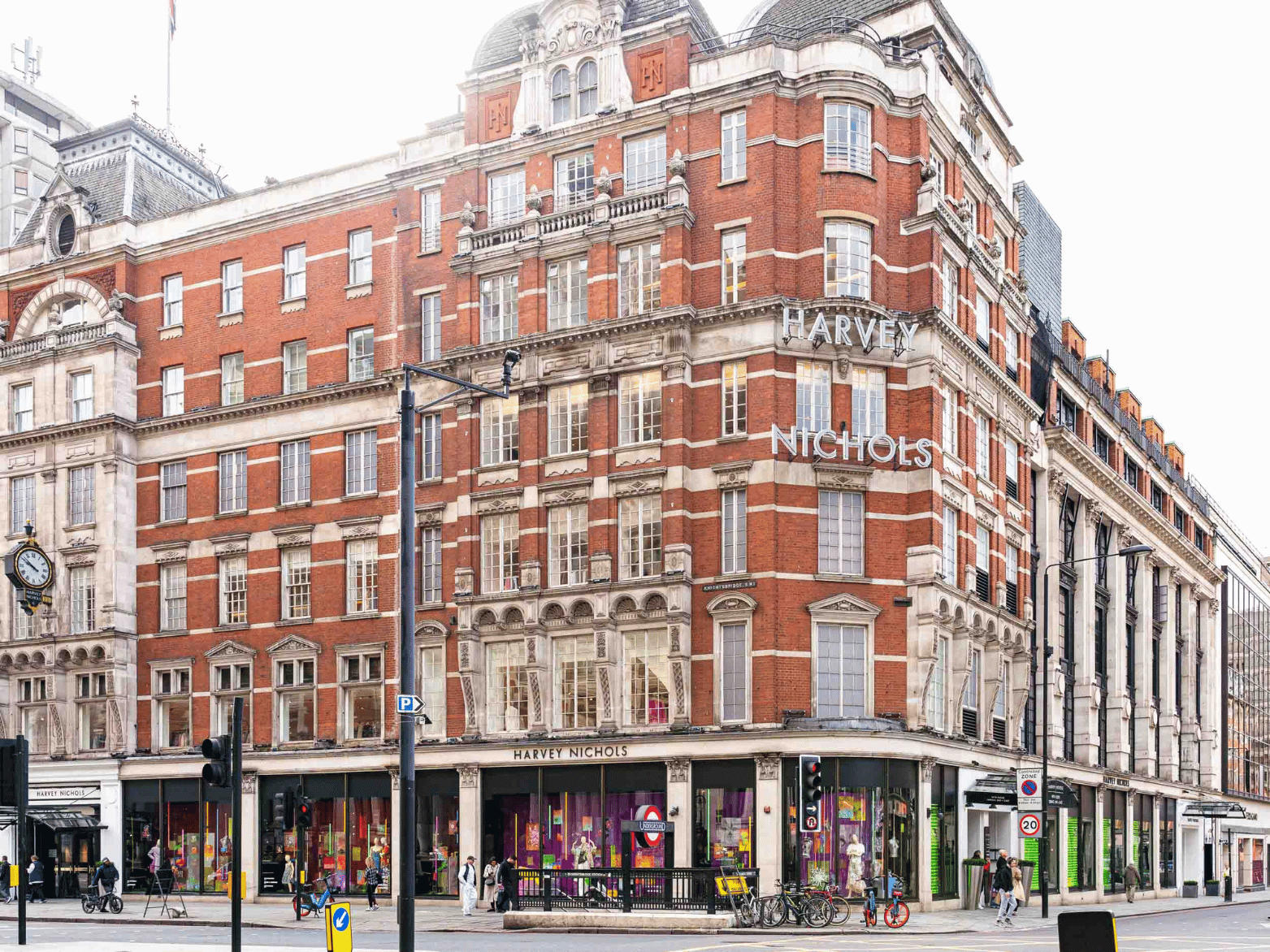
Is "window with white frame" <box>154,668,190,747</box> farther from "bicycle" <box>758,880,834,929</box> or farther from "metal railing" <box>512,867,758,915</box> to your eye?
"bicycle" <box>758,880,834,929</box>

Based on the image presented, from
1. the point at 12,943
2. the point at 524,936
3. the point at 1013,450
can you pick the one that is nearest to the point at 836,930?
the point at 524,936

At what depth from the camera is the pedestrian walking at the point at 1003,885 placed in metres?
41.9

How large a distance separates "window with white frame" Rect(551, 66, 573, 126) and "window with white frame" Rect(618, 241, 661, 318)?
549 cm

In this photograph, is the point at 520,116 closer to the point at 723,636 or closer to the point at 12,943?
the point at 723,636

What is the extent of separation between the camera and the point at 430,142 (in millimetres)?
53875

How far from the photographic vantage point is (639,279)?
48625 millimetres

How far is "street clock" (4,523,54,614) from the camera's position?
172 ft

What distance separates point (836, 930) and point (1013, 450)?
22560 millimetres

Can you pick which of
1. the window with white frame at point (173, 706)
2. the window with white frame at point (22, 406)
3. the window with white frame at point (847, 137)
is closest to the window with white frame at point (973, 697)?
the window with white frame at point (847, 137)

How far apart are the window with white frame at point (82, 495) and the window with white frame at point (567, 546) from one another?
19181mm

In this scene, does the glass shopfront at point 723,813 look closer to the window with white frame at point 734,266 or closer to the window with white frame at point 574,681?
the window with white frame at point 574,681

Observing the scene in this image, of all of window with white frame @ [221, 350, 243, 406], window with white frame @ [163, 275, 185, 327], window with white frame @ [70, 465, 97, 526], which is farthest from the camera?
window with white frame @ [163, 275, 185, 327]

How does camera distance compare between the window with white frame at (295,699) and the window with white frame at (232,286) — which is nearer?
the window with white frame at (295,699)

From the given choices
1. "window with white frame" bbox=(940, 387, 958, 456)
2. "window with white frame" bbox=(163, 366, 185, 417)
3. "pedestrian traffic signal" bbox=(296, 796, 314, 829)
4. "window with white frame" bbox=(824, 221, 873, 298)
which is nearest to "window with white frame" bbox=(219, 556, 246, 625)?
"window with white frame" bbox=(163, 366, 185, 417)
